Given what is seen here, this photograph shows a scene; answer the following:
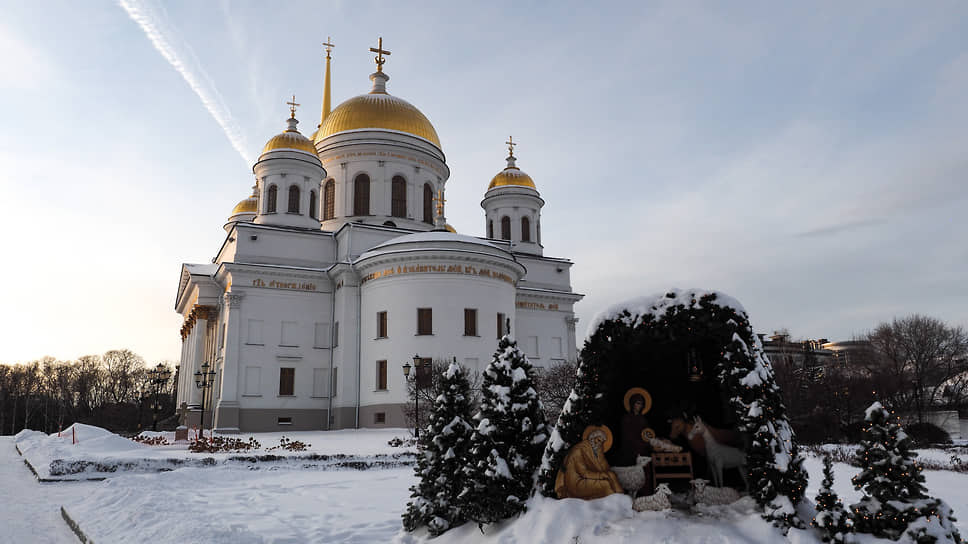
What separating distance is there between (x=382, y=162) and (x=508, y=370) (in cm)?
3073

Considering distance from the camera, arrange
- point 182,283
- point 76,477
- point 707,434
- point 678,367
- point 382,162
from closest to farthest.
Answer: point 707,434
point 678,367
point 76,477
point 382,162
point 182,283

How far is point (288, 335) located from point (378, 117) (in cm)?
1349

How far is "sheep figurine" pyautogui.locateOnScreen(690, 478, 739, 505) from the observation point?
7.06m

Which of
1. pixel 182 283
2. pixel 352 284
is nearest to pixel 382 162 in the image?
pixel 352 284

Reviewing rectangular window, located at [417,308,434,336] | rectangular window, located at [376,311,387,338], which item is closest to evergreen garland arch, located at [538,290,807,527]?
rectangular window, located at [417,308,434,336]

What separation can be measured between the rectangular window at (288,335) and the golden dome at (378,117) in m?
12.0

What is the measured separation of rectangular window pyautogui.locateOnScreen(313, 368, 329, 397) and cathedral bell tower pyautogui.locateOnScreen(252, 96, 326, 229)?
24.4 feet

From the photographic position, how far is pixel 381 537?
862 cm

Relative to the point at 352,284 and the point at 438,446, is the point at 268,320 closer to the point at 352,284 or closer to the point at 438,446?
the point at 352,284

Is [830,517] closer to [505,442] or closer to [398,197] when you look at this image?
[505,442]

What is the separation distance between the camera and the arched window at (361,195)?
3753cm

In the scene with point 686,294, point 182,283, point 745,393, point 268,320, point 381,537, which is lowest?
point 381,537

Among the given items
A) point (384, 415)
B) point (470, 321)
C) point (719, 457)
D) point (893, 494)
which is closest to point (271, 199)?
point (470, 321)

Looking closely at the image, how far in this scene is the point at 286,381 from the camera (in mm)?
31891
